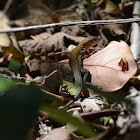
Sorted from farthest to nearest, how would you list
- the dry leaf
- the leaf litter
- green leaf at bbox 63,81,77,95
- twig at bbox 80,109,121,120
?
green leaf at bbox 63,81,77,95, the dry leaf, twig at bbox 80,109,121,120, the leaf litter

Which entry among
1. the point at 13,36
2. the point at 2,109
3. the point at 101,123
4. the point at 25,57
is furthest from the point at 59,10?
the point at 2,109

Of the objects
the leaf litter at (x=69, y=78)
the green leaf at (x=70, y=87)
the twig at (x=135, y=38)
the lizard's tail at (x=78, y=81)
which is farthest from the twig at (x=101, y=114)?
the twig at (x=135, y=38)

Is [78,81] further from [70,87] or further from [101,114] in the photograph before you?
[101,114]

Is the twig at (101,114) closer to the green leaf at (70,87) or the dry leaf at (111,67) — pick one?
the dry leaf at (111,67)

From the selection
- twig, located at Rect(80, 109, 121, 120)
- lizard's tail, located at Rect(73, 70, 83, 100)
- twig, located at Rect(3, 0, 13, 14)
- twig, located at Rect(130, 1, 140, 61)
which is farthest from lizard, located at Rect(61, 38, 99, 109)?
twig, located at Rect(3, 0, 13, 14)

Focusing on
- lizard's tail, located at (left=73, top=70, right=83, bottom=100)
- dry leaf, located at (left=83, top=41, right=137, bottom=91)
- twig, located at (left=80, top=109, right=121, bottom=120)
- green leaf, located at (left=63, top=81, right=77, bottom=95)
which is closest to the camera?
twig, located at (left=80, top=109, right=121, bottom=120)

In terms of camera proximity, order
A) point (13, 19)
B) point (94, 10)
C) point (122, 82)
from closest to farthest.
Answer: point (122, 82) < point (94, 10) < point (13, 19)

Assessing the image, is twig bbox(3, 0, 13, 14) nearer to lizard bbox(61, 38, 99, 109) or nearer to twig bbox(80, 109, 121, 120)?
lizard bbox(61, 38, 99, 109)

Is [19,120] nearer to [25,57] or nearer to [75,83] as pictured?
[75,83]
